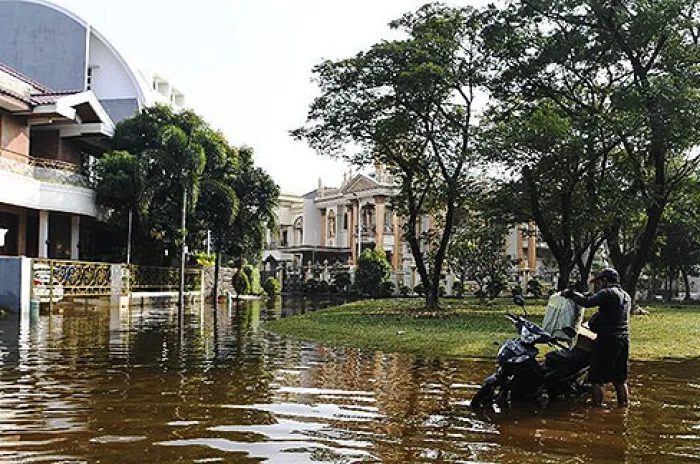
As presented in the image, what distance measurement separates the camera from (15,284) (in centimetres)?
2084

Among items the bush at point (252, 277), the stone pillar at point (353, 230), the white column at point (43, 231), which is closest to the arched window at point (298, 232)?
the stone pillar at point (353, 230)

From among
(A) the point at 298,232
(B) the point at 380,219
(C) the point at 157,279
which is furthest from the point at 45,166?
(A) the point at 298,232

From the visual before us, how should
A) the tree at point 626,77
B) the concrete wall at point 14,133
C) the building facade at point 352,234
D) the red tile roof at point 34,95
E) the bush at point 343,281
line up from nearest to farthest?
1. the tree at point 626,77
2. the red tile roof at point 34,95
3. the concrete wall at point 14,133
4. the bush at point 343,281
5. the building facade at point 352,234

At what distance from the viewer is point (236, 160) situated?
120 ft

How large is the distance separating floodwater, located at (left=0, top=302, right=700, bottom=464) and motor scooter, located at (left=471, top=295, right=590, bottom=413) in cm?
19

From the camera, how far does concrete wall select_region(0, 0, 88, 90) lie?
38938 mm

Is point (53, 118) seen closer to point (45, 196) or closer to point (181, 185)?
point (45, 196)

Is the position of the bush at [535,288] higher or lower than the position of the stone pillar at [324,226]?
lower

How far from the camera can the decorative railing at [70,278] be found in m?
23.0

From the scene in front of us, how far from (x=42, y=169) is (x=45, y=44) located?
45.5ft

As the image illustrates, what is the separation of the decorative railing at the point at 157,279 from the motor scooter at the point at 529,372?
24356mm

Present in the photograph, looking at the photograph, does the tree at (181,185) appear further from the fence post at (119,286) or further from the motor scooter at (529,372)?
the motor scooter at (529,372)

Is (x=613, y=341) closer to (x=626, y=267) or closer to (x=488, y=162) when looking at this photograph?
(x=488, y=162)


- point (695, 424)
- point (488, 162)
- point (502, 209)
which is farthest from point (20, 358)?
point (502, 209)
